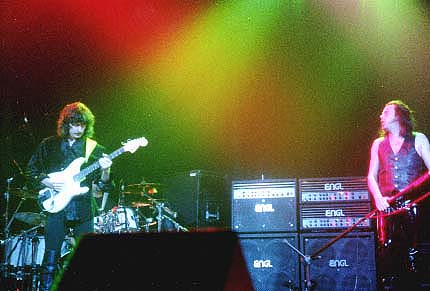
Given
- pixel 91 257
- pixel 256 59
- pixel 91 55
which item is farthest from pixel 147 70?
pixel 91 257

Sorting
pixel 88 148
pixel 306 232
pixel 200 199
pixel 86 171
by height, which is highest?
pixel 88 148

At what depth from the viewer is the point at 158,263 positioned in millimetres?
1554

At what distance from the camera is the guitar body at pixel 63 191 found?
4.76 metres

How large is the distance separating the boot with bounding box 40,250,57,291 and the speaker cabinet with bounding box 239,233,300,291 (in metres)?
2.05

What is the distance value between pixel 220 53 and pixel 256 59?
0.52 m

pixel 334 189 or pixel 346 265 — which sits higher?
pixel 334 189

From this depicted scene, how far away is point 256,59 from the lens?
23.9ft

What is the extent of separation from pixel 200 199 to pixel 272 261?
117 centimetres

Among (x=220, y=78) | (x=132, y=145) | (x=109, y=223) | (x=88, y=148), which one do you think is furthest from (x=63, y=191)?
(x=220, y=78)

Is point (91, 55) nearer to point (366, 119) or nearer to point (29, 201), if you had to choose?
point (29, 201)

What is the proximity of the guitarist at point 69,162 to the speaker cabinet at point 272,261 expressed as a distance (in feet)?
5.79

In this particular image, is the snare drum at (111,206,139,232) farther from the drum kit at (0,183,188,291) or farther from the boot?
the boot

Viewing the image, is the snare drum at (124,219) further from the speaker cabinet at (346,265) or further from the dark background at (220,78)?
the speaker cabinet at (346,265)

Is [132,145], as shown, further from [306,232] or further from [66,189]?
[306,232]
